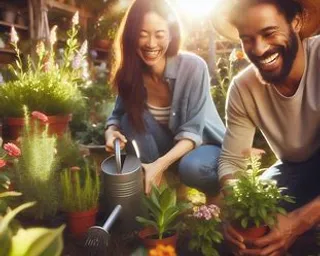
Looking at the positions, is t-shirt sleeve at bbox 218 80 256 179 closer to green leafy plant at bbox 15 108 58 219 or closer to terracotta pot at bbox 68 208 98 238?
terracotta pot at bbox 68 208 98 238

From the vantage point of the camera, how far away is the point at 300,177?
7.56 ft

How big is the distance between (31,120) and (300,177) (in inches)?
77.5

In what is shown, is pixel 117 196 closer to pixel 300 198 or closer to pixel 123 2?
pixel 300 198

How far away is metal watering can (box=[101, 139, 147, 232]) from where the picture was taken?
7.14 feet

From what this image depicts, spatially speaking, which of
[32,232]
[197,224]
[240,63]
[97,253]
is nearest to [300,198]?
[197,224]

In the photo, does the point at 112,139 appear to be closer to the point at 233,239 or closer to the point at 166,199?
the point at 166,199

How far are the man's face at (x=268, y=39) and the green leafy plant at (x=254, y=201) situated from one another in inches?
19.0

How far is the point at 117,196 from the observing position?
220cm

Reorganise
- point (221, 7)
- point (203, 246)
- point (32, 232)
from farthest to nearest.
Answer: point (221, 7) → point (203, 246) → point (32, 232)

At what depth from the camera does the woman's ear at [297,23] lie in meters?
1.94

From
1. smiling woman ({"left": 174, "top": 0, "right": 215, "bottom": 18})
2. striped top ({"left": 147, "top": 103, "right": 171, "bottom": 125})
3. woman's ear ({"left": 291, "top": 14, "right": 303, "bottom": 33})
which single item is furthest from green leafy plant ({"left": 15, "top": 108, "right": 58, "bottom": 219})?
woman's ear ({"left": 291, "top": 14, "right": 303, "bottom": 33})

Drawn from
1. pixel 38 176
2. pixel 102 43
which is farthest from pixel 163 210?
pixel 102 43

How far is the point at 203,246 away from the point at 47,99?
6.33 feet

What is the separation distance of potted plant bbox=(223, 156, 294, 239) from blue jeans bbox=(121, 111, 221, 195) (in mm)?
785
